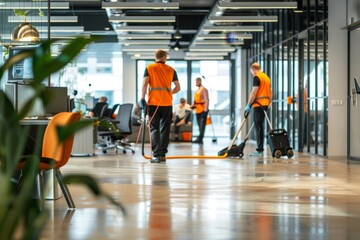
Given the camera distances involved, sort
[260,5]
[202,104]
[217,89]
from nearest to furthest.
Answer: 1. [260,5]
2. [202,104]
3. [217,89]

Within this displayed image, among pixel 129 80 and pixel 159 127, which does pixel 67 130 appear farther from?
pixel 129 80

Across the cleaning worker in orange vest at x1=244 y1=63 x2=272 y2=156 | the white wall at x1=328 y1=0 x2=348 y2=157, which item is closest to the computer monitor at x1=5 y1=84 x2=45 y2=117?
the cleaning worker in orange vest at x1=244 y1=63 x2=272 y2=156

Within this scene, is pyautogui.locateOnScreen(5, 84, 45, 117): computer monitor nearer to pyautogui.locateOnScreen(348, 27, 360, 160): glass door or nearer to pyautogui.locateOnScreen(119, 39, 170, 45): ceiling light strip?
pyautogui.locateOnScreen(348, 27, 360, 160): glass door

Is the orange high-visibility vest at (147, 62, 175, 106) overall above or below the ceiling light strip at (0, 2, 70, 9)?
below

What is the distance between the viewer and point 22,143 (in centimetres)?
168

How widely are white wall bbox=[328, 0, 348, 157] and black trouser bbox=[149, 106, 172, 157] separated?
3.12 metres

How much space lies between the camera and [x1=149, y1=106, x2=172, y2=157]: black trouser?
31.7 feet

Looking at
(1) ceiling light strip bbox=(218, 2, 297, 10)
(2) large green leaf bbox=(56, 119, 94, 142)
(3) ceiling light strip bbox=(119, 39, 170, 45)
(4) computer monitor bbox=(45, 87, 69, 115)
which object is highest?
(1) ceiling light strip bbox=(218, 2, 297, 10)

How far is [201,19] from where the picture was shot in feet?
63.9

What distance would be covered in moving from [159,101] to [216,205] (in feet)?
15.1

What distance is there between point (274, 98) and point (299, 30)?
3408mm

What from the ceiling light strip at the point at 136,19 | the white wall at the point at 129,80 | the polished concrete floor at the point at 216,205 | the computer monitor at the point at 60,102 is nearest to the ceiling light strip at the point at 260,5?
the ceiling light strip at the point at 136,19

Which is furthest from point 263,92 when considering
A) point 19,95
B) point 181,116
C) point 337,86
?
point 181,116

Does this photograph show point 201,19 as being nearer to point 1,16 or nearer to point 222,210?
point 1,16
